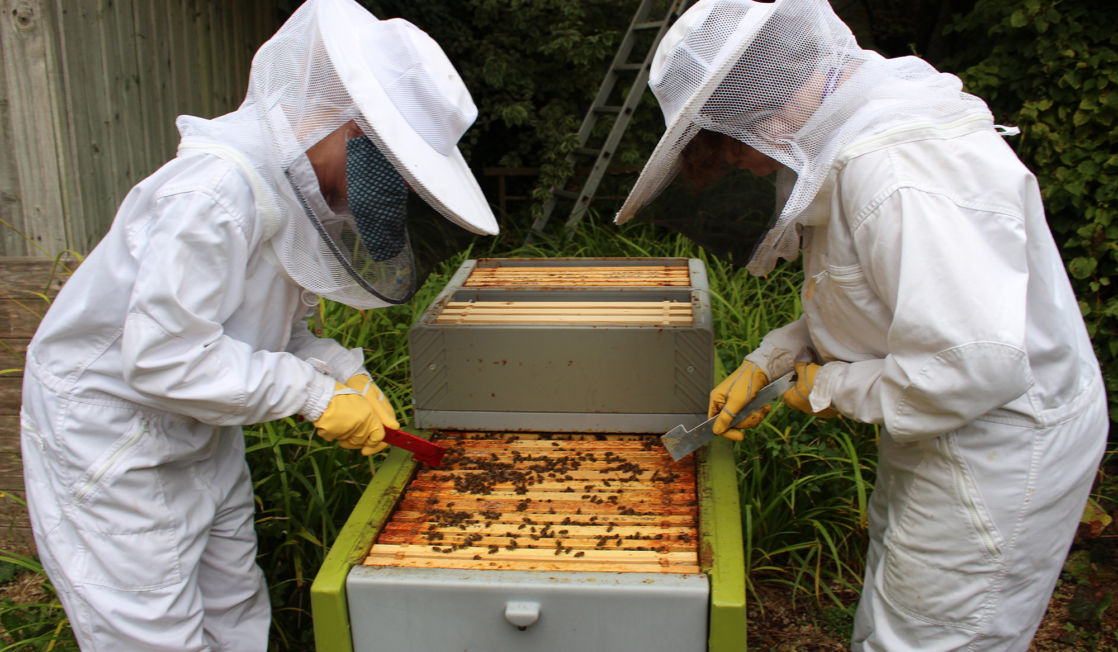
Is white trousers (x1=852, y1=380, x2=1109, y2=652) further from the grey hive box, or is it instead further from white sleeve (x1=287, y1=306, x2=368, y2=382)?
white sleeve (x1=287, y1=306, x2=368, y2=382)

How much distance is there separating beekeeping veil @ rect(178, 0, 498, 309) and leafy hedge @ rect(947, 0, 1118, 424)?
8.36 ft

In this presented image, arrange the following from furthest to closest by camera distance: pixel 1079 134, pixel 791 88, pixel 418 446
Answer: pixel 1079 134
pixel 418 446
pixel 791 88

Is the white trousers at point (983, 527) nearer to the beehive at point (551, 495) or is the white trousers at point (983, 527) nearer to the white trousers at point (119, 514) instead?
the beehive at point (551, 495)

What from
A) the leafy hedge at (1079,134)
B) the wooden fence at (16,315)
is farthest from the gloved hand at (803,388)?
the wooden fence at (16,315)

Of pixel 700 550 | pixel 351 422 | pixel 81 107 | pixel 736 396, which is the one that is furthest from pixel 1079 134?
pixel 81 107

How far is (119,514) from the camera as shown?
1.63m

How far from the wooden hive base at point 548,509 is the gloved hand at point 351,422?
138 mm

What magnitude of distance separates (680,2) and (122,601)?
448cm

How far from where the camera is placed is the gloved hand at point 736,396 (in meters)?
1.81

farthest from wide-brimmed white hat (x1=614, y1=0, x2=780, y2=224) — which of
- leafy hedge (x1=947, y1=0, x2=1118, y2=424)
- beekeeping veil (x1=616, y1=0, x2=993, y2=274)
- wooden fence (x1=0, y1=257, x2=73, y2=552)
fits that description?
leafy hedge (x1=947, y1=0, x2=1118, y2=424)

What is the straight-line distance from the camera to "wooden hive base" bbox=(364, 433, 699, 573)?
1.45 meters

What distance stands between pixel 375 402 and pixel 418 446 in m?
0.14

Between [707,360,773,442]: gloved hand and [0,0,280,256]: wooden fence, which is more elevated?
[0,0,280,256]: wooden fence

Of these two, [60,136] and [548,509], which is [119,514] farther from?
[60,136]
